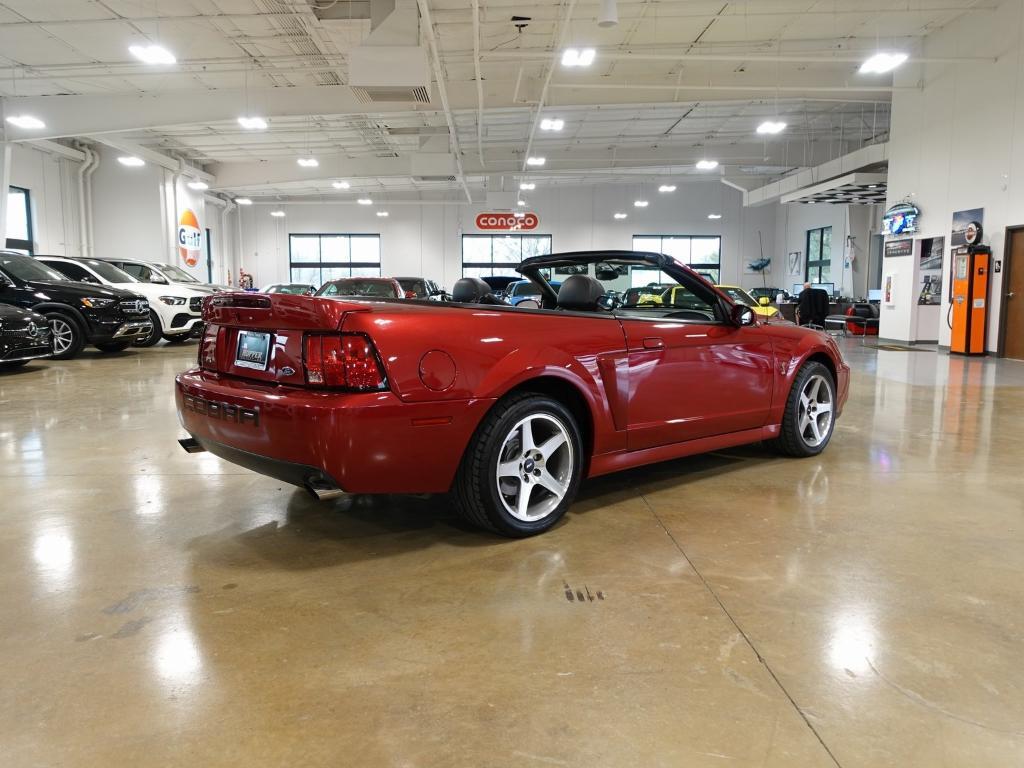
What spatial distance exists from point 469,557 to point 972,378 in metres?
8.81

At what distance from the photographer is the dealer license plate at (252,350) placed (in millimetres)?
2697

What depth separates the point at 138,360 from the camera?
1029 centimetres

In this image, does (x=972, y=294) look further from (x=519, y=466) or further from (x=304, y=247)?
(x=304, y=247)

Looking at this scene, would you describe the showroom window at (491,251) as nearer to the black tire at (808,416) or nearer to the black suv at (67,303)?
the black suv at (67,303)

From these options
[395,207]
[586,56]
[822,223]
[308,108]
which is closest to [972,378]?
[586,56]

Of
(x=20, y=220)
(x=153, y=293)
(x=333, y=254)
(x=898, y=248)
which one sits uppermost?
(x=333, y=254)

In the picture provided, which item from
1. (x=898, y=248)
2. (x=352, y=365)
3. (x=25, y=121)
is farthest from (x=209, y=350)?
(x=898, y=248)

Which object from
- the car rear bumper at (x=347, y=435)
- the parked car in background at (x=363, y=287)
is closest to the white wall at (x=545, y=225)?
the parked car in background at (x=363, y=287)

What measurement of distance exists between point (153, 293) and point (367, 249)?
19.4 metres

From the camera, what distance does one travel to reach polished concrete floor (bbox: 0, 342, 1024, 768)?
161cm

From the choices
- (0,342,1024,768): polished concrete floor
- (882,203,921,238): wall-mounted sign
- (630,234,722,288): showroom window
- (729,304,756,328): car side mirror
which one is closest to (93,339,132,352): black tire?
(0,342,1024,768): polished concrete floor

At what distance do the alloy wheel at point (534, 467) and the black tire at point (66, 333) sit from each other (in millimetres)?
9293

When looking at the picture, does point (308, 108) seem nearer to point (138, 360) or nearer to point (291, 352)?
point (138, 360)

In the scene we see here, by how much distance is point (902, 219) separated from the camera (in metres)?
14.6
